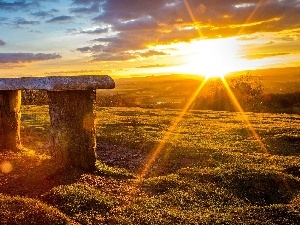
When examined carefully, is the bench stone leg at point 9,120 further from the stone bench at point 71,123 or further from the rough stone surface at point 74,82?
the rough stone surface at point 74,82

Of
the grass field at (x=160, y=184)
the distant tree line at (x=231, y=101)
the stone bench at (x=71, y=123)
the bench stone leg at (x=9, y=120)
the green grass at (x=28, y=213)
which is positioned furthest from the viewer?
the distant tree line at (x=231, y=101)

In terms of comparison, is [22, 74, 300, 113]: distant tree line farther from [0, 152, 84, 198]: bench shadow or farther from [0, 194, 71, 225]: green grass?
[0, 194, 71, 225]: green grass

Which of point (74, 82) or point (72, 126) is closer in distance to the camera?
point (74, 82)

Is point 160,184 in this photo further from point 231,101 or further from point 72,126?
point 231,101

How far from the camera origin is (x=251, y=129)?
22.5 m

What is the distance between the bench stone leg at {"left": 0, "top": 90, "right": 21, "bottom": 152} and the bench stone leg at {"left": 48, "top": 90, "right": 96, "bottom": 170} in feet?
9.28

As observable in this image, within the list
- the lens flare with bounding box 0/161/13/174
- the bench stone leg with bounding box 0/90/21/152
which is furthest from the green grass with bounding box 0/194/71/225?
the bench stone leg with bounding box 0/90/21/152

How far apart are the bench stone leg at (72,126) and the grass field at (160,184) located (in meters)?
0.50

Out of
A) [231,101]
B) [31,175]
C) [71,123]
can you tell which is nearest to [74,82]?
[71,123]

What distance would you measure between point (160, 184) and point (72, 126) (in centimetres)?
307

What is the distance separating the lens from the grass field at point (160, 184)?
327 inches

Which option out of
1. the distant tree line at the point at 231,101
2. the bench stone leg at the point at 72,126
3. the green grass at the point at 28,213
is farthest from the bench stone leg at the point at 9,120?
the distant tree line at the point at 231,101

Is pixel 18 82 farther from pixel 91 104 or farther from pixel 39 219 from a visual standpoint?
pixel 39 219

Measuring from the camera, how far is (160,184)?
10.7 meters
